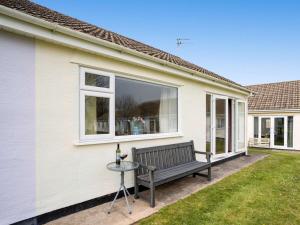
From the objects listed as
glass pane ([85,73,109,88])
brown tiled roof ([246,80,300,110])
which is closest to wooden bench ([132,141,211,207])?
glass pane ([85,73,109,88])

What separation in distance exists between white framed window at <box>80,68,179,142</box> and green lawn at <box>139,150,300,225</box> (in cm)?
199

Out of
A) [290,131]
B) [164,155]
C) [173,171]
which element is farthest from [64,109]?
[290,131]

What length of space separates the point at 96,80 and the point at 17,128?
1761 mm

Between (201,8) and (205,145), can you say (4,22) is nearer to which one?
(205,145)

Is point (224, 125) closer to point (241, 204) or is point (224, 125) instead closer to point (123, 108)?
point (241, 204)

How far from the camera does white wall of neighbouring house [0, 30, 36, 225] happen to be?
3033 millimetres

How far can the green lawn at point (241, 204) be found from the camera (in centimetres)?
362

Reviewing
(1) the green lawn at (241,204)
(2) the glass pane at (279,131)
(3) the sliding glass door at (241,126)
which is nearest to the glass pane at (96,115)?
(1) the green lawn at (241,204)

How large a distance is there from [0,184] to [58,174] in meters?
0.88

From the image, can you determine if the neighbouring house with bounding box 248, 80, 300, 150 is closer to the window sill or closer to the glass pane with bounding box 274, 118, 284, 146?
the glass pane with bounding box 274, 118, 284, 146

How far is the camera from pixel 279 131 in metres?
14.4

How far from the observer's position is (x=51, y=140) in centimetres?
355

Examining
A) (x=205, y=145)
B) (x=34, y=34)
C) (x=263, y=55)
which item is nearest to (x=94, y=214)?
(x=34, y=34)

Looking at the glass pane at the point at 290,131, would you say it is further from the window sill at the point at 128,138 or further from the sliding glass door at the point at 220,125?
the window sill at the point at 128,138
